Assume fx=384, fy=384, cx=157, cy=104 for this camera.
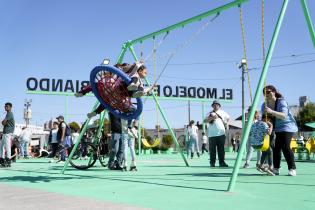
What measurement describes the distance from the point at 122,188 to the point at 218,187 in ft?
4.88

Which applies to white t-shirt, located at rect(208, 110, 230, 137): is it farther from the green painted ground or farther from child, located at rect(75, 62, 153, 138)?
the green painted ground

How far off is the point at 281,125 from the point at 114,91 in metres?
3.43

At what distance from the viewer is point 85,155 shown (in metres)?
11.1

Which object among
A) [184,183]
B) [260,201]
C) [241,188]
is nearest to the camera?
[260,201]

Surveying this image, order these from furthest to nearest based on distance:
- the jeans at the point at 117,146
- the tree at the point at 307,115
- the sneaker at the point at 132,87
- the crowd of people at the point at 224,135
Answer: the tree at the point at 307,115 → the jeans at the point at 117,146 → the crowd of people at the point at 224,135 → the sneaker at the point at 132,87

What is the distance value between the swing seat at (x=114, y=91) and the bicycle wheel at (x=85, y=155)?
3.47 metres

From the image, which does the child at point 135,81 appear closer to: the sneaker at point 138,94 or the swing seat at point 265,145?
the sneaker at point 138,94

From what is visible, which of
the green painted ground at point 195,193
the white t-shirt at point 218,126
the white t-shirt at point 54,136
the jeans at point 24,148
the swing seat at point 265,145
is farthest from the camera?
the jeans at point 24,148

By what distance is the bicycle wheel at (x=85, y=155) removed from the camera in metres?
10.8

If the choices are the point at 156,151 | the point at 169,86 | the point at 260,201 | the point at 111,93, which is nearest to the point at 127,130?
the point at 111,93

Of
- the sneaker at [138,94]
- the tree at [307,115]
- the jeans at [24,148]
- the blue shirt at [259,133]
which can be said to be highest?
the tree at [307,115]

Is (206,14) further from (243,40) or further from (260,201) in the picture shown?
(260,201)

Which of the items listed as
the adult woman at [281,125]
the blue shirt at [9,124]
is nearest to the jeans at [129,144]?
the adult woman at [281,125]

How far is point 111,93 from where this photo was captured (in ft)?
24.0
